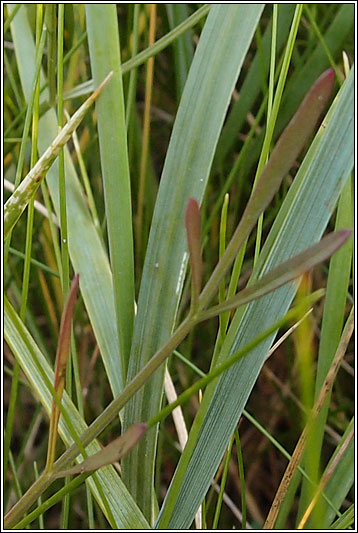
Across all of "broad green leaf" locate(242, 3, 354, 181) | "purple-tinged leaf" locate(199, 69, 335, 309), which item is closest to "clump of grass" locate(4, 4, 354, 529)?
"purple-tinged leaf" locate(199, 69, 335, 309)

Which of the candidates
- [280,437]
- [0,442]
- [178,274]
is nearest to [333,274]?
[178,274]

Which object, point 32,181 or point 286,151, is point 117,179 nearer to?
point 32,181

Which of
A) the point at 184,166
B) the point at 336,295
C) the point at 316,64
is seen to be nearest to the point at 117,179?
the point at 184,166

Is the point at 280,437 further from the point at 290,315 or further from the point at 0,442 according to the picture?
the point at 290,315

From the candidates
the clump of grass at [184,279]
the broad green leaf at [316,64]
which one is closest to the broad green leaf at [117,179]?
the clump of grass at [184,279]

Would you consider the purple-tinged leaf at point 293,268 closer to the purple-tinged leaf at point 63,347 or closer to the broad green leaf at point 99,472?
the purple-tinged leaf at point 63,347

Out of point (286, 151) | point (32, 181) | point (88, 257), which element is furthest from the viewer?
point (88, 257)
